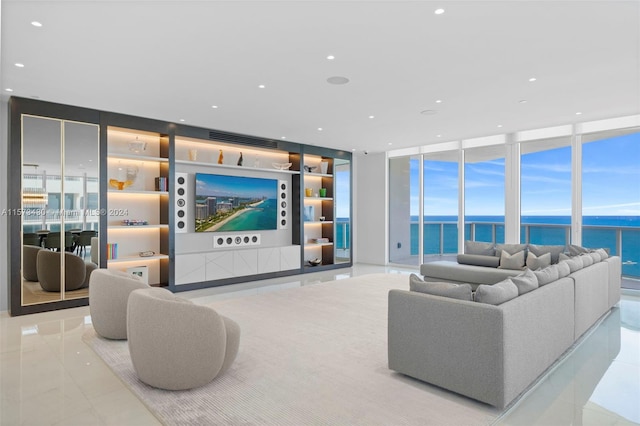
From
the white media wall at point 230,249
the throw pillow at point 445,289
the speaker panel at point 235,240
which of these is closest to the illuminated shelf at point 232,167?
the white media wall at point 230,249

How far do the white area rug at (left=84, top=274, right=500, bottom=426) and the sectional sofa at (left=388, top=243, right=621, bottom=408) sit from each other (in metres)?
0.17

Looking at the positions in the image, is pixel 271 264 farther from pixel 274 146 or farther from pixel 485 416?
pixel 485 416

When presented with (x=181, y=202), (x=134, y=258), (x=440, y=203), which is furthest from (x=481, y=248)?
(x=134, y=258)

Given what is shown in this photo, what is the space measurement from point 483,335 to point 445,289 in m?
0.47

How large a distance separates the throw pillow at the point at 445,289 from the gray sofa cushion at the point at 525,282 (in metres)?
0.47

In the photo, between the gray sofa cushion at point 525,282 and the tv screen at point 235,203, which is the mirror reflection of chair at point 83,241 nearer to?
the tv screen at point 235,203

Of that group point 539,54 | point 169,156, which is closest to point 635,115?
point 539,54

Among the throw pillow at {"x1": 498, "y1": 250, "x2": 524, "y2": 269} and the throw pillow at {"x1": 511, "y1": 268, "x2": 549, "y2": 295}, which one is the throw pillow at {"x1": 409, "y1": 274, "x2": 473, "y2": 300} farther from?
the throw pillow at {"x1": 498, "y1": 250, "x2": 524, "y2": 269}

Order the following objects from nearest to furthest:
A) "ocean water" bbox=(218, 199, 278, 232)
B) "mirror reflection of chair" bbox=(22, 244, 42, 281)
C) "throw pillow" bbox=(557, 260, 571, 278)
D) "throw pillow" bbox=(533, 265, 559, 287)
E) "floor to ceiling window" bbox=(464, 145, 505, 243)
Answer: "throw pillow" bbox=(533, 265, 559, 287) → "throw pillow" bbox=(557, 260, 571, 278) → "mirror reflection of chair" bbox=(22, 244, 42, 281) → "ocean water" bbox=(218, 199, 278, 232) → "floor to ceiling window" bbox=(464, 145, 505, 243)

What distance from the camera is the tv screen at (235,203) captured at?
7.15 meters

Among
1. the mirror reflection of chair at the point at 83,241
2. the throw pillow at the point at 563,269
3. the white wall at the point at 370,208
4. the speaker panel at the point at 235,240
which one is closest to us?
the throw pillow at the point at 563,269

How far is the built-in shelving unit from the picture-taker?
6.21 meters

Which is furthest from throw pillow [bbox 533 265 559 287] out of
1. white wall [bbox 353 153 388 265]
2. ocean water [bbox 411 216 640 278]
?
white wall [bbox 353 153 388 265]

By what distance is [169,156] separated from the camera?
656 cm
